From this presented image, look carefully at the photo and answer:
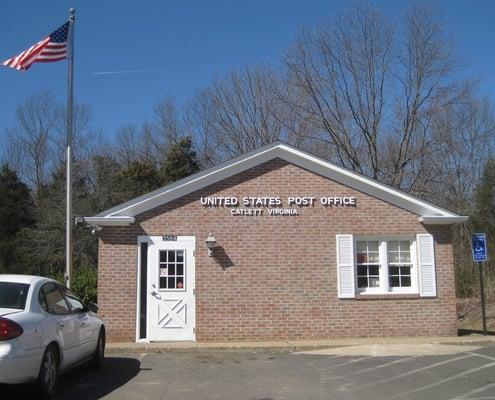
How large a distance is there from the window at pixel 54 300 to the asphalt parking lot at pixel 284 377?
3.66 feet

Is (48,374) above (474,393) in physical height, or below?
above

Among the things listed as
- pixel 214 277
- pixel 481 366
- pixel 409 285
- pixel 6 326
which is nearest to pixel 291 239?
pixel 214 277

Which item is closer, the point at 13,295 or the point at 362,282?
the point at 13,295

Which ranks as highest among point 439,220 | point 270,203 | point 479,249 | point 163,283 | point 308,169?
point 308,169

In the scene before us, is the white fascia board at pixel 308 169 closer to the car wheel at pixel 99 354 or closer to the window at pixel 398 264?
the window at pixel 398 264

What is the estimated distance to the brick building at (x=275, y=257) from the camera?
14.4 meters

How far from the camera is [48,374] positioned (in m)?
7.66

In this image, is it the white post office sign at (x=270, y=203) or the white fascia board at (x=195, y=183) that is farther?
the white post office sign at (x=270, y=203)

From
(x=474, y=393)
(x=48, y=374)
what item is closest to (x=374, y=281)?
(x=474, y=393)

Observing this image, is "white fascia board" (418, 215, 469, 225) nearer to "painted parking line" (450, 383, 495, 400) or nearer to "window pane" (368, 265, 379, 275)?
"window pane" (368, 265, 379, 275)

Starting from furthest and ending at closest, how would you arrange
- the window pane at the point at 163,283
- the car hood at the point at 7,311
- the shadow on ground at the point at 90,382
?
the window pane at the point at 163,283, the shadow on ground at the point at 90,382, the car hood at the point at 7,311

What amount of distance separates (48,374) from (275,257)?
7.73 metres

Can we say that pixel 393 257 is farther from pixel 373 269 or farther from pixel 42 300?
pixel 42 300

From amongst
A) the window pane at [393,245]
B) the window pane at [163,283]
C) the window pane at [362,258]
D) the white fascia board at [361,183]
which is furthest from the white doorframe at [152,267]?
the window pane at [393,245]
